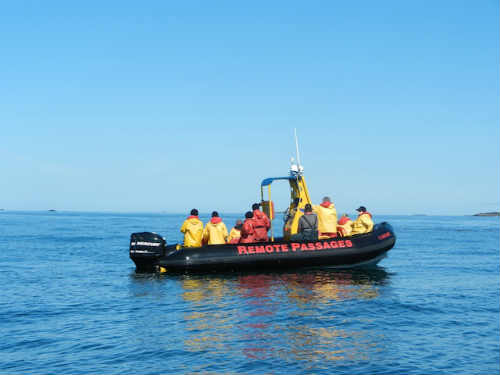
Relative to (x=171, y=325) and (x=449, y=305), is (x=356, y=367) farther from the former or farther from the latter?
(x=449, y=305)

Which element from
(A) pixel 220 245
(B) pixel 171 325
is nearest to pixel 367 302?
(B) pixel 171 325

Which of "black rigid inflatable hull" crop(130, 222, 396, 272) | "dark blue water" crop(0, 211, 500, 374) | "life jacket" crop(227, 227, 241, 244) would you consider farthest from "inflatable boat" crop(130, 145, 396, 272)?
"life jacket" crop(227, 227, 241, 244)

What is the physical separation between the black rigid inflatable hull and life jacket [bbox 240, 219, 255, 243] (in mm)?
542

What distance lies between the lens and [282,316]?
31.6ft

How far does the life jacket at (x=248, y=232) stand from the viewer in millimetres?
15531

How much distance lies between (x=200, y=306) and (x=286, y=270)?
4.99 m

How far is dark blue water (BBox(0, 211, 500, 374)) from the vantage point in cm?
718

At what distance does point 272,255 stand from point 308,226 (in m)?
1.63

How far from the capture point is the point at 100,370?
707 cm

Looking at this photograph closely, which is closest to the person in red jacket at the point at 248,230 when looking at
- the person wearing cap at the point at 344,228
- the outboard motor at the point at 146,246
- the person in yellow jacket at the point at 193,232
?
the person in yellow jacket at the point at 193,232

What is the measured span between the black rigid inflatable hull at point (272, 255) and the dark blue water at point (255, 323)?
377mm

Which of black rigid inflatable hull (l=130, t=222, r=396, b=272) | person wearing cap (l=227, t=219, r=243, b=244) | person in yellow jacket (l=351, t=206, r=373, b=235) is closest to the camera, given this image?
black rigid inflatable hull (l=130, t=222, r=396, b=272)

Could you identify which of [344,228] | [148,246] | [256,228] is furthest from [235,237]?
[344,228]

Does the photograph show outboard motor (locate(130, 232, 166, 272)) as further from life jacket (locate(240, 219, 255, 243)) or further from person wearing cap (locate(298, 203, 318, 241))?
person wearing cap (locate(298, 203, 318, 241))
